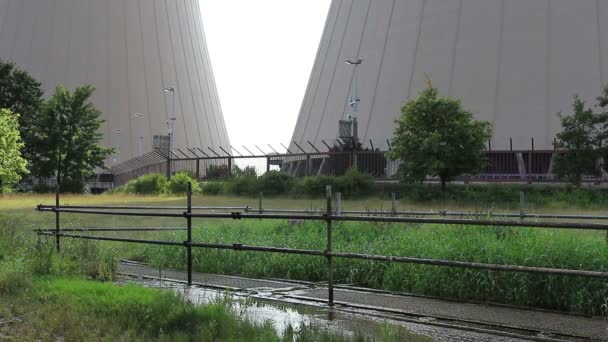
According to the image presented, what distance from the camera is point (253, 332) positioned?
444cm

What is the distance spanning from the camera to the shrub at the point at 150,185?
35719mm

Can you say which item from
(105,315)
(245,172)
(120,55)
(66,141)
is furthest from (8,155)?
(120,55)

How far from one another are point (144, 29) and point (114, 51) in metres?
3.62

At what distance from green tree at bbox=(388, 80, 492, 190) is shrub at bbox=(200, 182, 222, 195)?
1056 centimetres

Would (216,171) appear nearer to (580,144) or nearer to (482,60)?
(482,60)

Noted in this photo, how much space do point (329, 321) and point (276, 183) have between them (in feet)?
81.4

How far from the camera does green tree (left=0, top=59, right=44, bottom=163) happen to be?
130ft

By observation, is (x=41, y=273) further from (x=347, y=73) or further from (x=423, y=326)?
(x=347, y=73)

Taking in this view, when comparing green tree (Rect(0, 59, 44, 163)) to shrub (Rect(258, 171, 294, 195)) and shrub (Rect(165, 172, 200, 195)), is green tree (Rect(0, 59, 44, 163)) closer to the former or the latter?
shrub (Rect(165, 172, 200, 195))

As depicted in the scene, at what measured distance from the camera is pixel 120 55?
2221 inches

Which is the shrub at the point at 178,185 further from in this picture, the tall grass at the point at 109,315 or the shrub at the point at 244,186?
the tall grass at the point at 109,315

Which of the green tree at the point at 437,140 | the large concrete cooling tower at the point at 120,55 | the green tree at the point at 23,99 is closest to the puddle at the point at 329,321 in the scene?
the green tree at the point at 437,140

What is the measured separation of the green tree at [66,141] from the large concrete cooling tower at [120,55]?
43.0ft

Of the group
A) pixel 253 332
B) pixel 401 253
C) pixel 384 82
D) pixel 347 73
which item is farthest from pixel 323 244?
pixel 347 73
